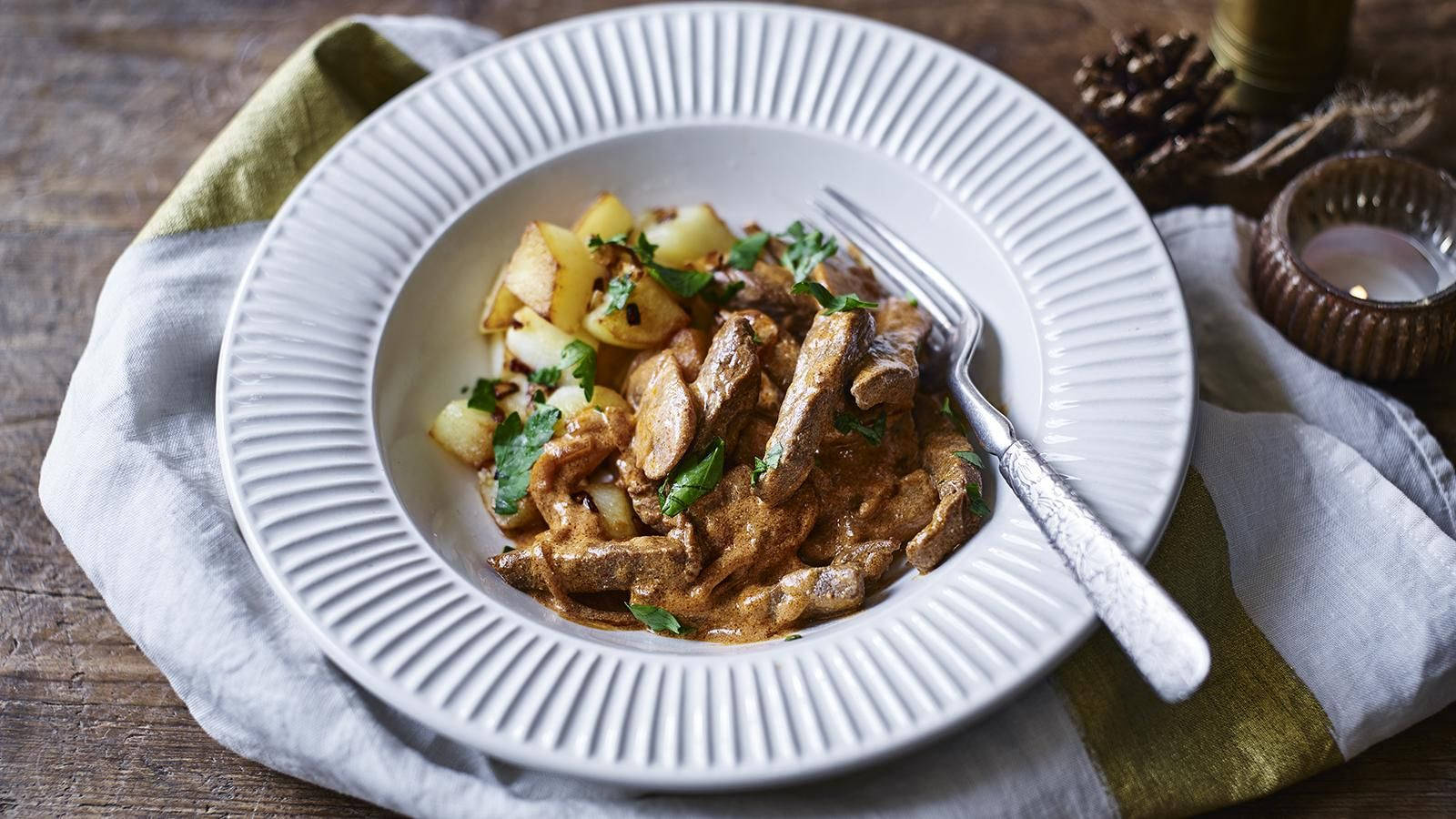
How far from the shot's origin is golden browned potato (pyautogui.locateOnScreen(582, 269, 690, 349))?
9.79ft

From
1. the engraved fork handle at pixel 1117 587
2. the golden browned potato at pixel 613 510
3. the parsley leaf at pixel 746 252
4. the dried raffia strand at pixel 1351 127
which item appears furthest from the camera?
the dried raffia strand at pixel 1351 127

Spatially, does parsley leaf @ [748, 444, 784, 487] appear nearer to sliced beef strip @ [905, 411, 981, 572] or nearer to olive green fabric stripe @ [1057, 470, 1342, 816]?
sliced beef strip @ [905, 411, 981, 572]

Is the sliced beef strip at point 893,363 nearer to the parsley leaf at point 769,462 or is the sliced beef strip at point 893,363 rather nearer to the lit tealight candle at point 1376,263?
the parsley leaf at point 769,462

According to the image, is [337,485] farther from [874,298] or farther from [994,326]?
[994,326]

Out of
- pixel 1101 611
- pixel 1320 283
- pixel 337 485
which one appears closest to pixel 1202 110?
pixel 1320 283

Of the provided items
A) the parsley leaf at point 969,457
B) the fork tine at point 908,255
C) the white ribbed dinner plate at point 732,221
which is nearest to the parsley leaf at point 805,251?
the fork tine at point 908,255

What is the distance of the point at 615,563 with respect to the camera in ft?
8.69

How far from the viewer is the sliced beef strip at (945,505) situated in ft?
8.51

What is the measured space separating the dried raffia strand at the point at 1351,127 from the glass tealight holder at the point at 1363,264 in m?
0.25

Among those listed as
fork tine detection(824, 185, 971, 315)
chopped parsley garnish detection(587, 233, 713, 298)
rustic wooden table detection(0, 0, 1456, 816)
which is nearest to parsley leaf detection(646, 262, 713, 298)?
chopped parsley garnish detection(587, 233, 713, 298)

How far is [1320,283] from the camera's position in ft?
9.88

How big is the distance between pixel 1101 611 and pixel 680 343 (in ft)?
3.92

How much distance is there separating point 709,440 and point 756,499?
0.17m

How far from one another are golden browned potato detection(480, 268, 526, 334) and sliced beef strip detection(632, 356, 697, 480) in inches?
20.6
